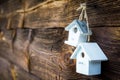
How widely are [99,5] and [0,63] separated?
1.74 m

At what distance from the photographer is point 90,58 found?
86 centimetres

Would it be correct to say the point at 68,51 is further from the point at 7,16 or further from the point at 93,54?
the point at 7,16

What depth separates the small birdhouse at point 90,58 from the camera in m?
0.88

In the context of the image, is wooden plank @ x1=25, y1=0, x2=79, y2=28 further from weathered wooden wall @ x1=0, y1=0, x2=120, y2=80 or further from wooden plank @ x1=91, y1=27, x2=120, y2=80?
wooden plank @ x1=91, y1=27, x2=120, y2=80

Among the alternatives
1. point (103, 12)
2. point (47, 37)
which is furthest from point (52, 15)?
point (103, 12)

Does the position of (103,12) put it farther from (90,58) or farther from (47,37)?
(47,37)

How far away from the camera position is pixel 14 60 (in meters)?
2.00

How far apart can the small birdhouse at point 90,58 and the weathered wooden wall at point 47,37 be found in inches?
1.6

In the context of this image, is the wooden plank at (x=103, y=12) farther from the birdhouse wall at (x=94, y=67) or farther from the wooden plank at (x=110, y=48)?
the birdhouse wall at (x=94, y=67)

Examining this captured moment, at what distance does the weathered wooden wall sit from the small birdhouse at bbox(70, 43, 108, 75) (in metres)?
0.04

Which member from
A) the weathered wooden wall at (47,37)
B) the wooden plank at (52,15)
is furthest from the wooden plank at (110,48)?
the wooden plank at (52,15)

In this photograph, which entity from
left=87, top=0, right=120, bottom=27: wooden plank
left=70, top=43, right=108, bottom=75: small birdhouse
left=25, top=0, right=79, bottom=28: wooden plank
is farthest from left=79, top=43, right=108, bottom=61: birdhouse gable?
left=25, top=0, right=79, bottom=28: wooden plank

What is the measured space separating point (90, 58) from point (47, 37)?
0.58 m

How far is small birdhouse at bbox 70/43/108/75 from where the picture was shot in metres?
0.88
